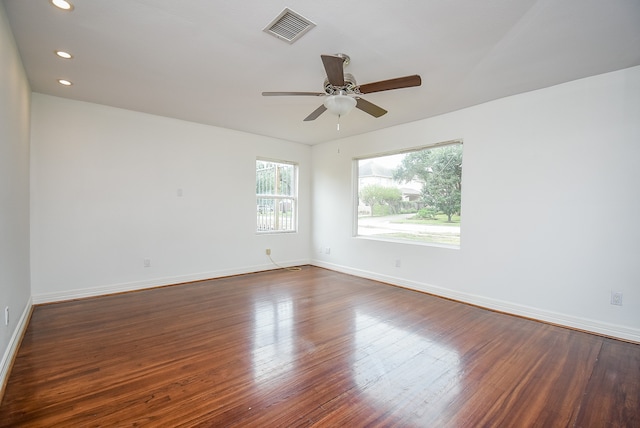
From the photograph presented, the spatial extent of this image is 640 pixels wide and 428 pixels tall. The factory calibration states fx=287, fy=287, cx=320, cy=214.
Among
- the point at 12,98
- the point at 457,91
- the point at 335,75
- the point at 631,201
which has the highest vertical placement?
the point at 457,91

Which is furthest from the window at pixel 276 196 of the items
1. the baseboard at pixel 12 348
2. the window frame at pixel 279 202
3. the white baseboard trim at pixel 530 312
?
the baseboard at pixel 12 348

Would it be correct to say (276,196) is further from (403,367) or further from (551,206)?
(551,206)

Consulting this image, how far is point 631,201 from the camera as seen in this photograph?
2.67 metres

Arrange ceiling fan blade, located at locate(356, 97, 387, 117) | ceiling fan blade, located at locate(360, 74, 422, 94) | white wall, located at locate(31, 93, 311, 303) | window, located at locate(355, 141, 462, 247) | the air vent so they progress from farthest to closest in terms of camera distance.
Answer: window, located at locate(355, 141, 462, 247) < white wall, located at locate(31, 93, 311, 303) < ceiling fan blade, located at locate(356, 97, 387, 117) < ceiling fan blade, located at locate(360, 74, 422, 94) < the air vent

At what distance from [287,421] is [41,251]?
372 cm

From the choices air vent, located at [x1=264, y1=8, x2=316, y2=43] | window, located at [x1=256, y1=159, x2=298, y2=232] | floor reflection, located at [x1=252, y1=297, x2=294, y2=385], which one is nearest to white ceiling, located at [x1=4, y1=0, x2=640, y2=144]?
air vent, located at [x1=264, y1=8, x2=316, y2=43]

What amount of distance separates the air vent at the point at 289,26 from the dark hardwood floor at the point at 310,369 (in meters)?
2.50

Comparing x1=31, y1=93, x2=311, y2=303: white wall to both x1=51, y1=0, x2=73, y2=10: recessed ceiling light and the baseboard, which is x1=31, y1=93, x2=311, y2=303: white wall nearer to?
the baseboard

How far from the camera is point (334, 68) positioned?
2152 mm

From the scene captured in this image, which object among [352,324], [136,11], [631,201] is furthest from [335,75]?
[631,201]

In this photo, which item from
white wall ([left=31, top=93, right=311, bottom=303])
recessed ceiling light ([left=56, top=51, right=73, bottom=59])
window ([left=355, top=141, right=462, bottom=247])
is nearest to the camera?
recessed ceiling light ([left=56, top=51, right=73, bottom=59])

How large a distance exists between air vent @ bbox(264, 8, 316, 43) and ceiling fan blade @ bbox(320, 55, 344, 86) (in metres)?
0.27

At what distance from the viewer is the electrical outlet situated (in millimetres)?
2725

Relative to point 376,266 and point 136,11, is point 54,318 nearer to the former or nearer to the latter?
point 136,11
